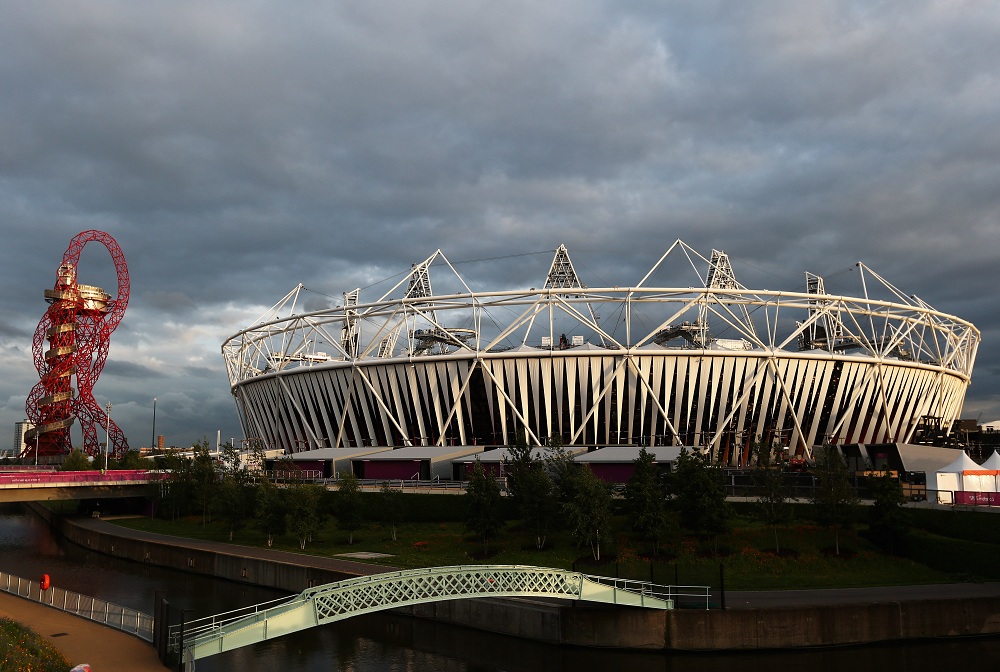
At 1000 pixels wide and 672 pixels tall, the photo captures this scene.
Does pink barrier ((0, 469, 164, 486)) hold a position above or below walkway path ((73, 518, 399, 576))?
above

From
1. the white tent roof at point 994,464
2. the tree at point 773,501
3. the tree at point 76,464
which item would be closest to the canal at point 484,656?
the tree at point 773,501

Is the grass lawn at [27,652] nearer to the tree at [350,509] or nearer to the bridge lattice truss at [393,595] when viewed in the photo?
the bridge lattice truss at [393,595]

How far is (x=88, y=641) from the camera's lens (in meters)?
19.6

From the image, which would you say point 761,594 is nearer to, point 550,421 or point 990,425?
point 550,421

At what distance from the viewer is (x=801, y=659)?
23.0m

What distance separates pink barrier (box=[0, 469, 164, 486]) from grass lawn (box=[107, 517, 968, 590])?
76.3 ft

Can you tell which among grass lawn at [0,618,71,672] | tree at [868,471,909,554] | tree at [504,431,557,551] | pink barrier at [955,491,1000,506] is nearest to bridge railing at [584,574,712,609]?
tree at [504,431,557,551]

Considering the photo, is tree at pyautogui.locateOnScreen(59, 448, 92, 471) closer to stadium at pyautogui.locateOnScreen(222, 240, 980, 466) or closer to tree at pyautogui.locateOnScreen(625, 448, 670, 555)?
stadium at pyautogui.locateOnScreen(222, 240, 980, 466)

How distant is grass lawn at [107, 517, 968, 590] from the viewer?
28.7 metres

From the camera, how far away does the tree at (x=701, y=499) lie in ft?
104

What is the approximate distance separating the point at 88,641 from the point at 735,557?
873 inches

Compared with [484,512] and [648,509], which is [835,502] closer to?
[648,509]

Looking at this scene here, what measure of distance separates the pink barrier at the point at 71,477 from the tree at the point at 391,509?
941 inches

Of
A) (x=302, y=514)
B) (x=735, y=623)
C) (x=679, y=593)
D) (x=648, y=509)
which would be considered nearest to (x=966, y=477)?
(x=648, y=509)
